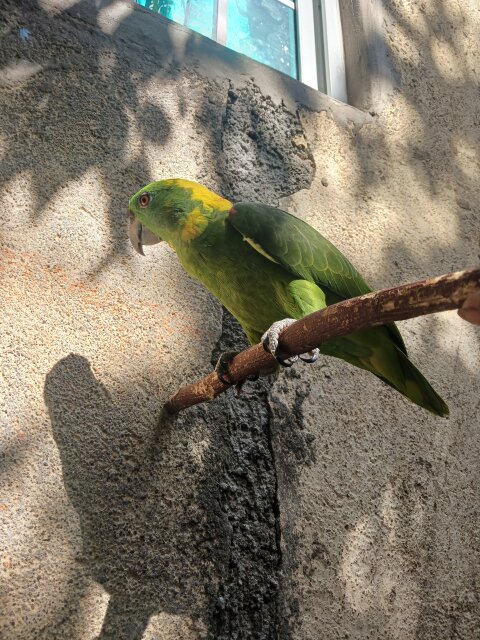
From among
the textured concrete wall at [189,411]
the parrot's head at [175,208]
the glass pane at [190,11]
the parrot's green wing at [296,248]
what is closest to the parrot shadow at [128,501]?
the textured concrete wall at [189,411]

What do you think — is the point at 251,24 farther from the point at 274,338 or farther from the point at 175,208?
the point at 274,338

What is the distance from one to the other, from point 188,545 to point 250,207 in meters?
0.94

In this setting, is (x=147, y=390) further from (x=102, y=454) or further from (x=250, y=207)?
(x=250, y=207)

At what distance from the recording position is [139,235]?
5.73 ft

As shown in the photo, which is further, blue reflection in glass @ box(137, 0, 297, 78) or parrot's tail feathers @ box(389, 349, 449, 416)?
blue reflection in glass @ box(137, 0, 297, 78)

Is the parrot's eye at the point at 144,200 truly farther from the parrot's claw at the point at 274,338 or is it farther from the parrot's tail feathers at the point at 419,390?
the parrot's tail feathers at the point at 419,390

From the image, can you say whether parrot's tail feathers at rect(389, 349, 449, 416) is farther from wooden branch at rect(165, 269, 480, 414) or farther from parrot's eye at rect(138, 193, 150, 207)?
parrot's eye at rect(138, 193, 150, 207)

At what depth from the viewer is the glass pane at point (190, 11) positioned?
2.42m

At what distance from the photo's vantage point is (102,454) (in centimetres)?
161

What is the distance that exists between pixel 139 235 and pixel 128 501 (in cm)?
76

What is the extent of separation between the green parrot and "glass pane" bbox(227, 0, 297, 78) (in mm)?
1306

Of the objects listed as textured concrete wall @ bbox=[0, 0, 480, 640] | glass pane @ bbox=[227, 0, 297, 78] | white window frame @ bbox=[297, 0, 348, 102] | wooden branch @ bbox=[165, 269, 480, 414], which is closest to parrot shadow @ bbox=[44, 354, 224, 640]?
textured concrete wall @ bbox=[0, 0, 480, 640]

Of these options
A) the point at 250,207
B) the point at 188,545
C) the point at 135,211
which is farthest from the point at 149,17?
the point at 188,545

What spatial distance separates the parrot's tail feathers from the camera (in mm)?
1548
